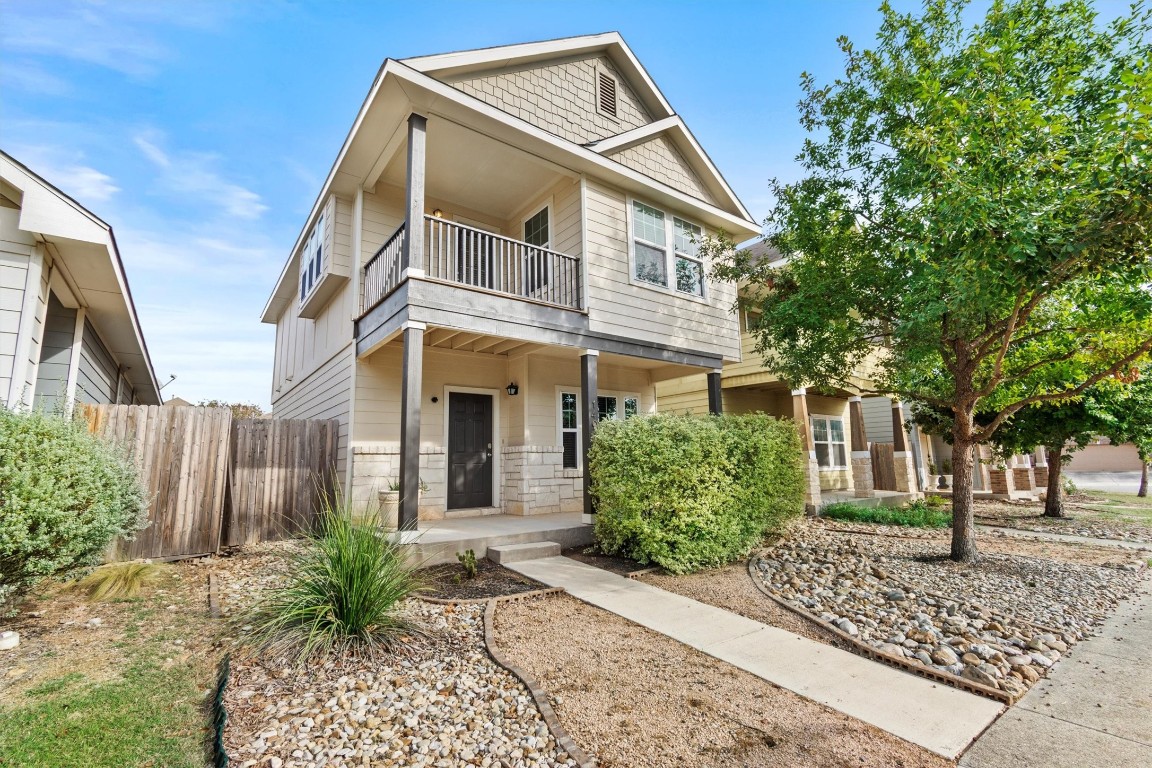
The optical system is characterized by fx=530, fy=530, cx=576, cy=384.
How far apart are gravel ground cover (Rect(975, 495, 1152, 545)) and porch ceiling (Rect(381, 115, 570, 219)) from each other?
35.8 ft

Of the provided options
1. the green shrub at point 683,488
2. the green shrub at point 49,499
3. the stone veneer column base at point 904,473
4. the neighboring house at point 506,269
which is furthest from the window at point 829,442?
the green shrub at point 49,499

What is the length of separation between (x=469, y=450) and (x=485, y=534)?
2724mm

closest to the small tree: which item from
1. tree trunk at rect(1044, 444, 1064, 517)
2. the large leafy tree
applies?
the large leafy tree

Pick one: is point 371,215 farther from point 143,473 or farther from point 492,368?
point 143,473

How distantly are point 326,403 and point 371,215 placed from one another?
136 inches

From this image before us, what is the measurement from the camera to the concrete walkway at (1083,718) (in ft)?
7.97

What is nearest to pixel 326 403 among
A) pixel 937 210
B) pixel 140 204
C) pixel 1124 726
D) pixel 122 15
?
pixel 122 15

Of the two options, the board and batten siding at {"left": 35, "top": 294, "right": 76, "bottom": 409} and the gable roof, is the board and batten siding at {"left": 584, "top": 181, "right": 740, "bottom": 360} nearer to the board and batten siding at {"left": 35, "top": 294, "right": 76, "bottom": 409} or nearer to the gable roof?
the gable roof

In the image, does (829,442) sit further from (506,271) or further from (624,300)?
(506,271)

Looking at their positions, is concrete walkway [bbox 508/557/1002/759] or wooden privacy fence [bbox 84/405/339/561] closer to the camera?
concrete walkway [bbox 508/557/1002/759]

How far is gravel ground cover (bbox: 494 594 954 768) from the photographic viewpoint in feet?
7.92

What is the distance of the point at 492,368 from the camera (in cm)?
959

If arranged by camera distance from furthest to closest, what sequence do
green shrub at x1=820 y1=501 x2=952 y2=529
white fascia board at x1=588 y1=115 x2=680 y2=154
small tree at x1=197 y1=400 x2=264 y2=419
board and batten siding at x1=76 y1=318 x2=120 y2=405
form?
small tree at x1=197 y1=400 x2=264 y2=419 → green shrub at x1=820 y1=501 x2=952 y2=529 → white fascia board at x1=588 y1=115 x2=680 y2=154 → board and batten siding at x1=76 y1=318 x2=120 y2=405

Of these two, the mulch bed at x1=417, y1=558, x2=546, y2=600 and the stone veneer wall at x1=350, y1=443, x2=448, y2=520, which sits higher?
the stone veneer wall at x1=350, y1=443, x2=448, y2=520
